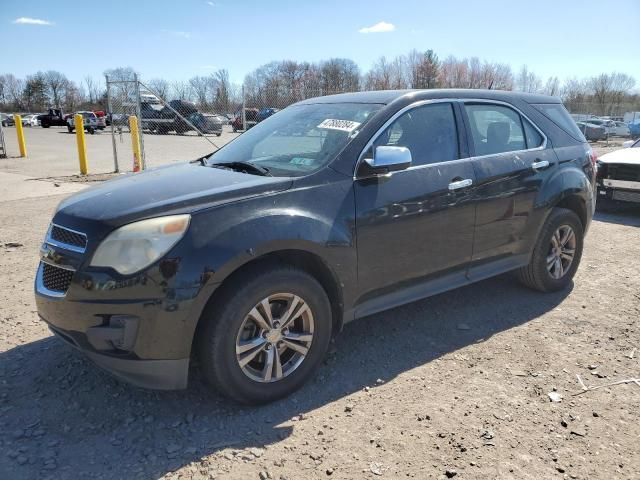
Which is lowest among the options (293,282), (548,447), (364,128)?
(548,447)

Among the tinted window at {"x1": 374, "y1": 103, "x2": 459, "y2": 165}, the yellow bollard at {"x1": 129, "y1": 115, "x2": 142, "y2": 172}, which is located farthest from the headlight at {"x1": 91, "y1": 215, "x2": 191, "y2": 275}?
the yellow bollard at {"x1": 129, "y1": 115, "x2": 142, "y2": 172}

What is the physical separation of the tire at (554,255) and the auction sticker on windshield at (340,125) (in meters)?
2.10

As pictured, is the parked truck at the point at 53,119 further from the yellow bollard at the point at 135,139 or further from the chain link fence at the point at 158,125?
the yellow bollard at the point at 135,139

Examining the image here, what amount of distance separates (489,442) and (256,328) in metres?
1.40

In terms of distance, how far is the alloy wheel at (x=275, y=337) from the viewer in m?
2.90

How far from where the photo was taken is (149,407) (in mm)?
3020

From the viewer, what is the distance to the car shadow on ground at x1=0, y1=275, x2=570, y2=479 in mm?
2588

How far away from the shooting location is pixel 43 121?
49.7m

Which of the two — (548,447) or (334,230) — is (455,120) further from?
(548,447)

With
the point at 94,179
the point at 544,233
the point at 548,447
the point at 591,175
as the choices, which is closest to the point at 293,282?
the point at 548,447

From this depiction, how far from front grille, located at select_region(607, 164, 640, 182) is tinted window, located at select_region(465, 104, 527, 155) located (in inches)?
190

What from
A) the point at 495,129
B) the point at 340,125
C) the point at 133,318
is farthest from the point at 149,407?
the point at 495,129

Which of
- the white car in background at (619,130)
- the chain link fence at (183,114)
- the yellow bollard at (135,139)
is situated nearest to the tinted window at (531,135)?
the chain link fence at (183,114)

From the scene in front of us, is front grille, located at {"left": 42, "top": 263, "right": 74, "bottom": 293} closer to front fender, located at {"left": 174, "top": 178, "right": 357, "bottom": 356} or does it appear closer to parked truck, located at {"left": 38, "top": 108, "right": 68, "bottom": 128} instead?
front fender, located at {"left": 174, "top": 178, "right": 357, "bottom": 356}
